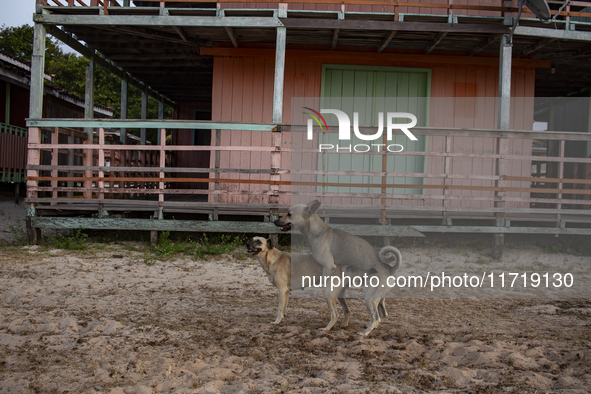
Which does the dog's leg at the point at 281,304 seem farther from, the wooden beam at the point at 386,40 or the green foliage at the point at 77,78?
the green foliage at the point at 77,78

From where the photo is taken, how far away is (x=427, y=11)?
9.06 m

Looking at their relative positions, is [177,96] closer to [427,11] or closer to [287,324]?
[427,11]

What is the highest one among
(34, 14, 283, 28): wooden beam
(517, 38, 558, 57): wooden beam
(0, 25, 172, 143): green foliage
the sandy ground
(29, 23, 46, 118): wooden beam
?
(0, 25, 172, 143): green foliage

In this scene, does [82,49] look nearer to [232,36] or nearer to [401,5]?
[232,36]

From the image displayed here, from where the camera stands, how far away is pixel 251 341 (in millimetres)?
3445

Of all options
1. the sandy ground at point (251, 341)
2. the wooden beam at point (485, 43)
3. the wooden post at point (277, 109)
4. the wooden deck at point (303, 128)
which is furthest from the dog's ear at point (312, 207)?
the wooden beam at point (485, 43)

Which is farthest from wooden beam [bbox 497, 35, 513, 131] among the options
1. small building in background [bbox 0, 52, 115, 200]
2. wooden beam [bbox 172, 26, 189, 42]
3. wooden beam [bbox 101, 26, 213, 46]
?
small building in background [bbox 0, 52, 115, 200]

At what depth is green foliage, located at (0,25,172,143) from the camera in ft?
80.8

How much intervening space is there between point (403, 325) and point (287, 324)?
3.45 feet

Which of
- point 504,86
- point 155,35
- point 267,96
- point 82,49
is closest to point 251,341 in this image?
point 504,86

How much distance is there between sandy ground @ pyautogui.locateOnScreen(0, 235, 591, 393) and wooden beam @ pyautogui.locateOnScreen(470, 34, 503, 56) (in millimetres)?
4813

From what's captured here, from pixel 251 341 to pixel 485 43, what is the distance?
7.31m

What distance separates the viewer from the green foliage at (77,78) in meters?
24.6

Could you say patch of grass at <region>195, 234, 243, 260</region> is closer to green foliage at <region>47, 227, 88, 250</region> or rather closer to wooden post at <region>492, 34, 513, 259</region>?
green foliage at <region>47, 227, 88, 250</region>
